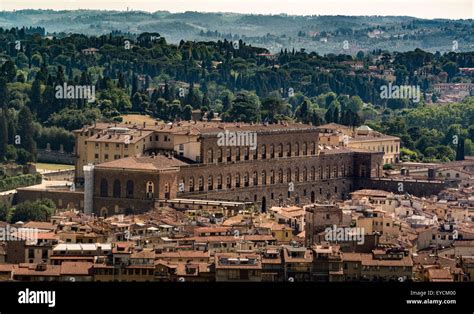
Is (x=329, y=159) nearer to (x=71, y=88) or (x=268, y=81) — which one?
(x=71, y=88)

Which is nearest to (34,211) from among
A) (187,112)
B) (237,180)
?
(237,180)

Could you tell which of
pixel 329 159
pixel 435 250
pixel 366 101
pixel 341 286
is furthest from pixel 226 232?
pixel 366 101

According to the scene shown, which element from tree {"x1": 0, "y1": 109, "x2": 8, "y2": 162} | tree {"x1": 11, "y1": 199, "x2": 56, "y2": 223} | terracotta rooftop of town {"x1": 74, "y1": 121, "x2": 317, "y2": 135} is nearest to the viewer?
tree {"x1": 11, "y1": 199, "x2": 56, "y2": 223}

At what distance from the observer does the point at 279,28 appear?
16575cm

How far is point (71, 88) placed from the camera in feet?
183

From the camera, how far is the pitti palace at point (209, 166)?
3850 cm

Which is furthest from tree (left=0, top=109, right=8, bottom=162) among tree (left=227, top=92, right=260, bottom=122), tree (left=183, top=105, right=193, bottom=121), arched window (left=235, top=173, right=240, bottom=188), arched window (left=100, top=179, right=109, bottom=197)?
arched window (left=100, top=179, right=109, bottom=197)

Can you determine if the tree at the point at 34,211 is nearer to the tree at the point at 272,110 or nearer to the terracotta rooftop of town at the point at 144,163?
the terracotta rooftop of town at the point at 144,163

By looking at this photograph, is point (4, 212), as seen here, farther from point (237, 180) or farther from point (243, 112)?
point (243, 112)

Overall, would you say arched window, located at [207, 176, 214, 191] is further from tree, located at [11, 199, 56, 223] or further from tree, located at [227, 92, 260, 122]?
tree, located at [227, 92, 260, 122]

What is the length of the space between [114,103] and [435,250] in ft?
88.9

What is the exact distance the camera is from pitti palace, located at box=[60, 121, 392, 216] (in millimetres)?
38500

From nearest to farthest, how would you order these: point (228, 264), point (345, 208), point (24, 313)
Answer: point (24, 313) → point (228, 264) → point (345, 208)

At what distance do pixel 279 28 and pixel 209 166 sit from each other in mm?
125466
